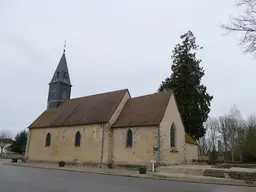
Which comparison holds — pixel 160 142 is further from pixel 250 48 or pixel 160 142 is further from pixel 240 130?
pixel 240 130

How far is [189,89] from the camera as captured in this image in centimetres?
3056

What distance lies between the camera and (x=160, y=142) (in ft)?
67.7

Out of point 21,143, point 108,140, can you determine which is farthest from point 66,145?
point 21,143

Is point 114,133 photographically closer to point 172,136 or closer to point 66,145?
point 172,136

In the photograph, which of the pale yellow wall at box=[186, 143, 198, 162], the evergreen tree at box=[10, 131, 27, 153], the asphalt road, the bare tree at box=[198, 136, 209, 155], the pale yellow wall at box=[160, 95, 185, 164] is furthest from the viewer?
the bare tree at box=[198, 136, 209, 155]

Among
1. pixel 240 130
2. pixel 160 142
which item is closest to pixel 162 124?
pixel 160 142

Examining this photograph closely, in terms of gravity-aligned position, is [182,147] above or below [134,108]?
below

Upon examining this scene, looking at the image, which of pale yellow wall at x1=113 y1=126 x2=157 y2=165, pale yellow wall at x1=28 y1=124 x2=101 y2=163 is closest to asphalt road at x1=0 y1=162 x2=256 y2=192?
pale yellow wall at x1=113 y1=126 x2=157 y2=165

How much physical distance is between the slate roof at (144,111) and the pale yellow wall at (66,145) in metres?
2.79

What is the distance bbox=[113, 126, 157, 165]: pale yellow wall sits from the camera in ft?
68.1

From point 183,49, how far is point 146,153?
59.4ft

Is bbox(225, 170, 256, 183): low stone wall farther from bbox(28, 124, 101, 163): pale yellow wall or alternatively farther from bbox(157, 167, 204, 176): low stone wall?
bbox(28, 124, 101, 163): pale yellow wall

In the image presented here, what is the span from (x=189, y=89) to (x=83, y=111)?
45.2ft

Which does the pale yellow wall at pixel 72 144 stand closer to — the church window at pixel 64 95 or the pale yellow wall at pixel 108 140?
the pale yellow wall at pixel 108 140
